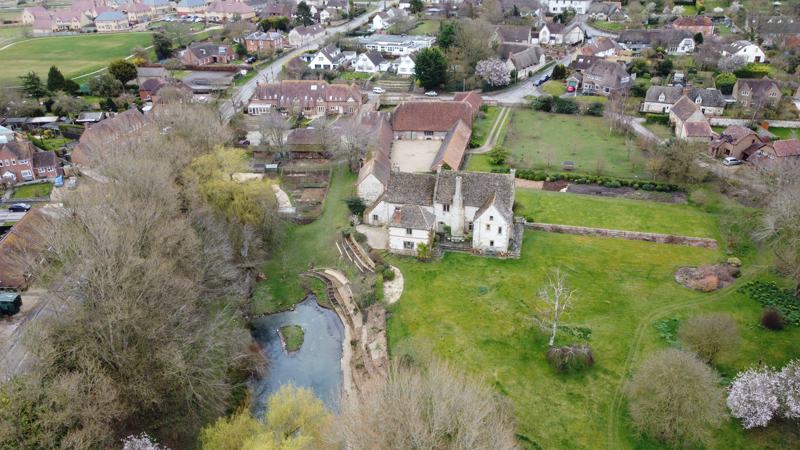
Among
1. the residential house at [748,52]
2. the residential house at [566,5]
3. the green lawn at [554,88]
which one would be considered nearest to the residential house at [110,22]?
the residential house at [566,5]

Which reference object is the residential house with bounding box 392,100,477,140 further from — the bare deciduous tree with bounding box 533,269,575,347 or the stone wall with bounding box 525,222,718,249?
the bare deciduous tree with bounding box 533,269,575,347

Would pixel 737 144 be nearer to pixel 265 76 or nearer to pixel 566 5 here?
pixel 265 76

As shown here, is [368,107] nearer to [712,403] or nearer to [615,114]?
[615,114]

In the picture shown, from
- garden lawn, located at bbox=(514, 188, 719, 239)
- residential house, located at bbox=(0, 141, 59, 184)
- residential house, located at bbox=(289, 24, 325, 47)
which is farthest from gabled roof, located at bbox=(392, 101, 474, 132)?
residential house, located at bbox=(289, 24, 325, 47)

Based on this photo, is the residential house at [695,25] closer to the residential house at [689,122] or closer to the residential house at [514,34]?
the residential house at [514,34]

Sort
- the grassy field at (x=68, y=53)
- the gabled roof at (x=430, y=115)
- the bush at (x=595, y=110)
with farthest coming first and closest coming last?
the grassy field at (x=68, y=53) → the bush at (x=595, y=110) → the gabled roof at (x=430, y=115)

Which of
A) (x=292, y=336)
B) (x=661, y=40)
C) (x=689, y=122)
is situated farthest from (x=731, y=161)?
(x=661, y=40)
